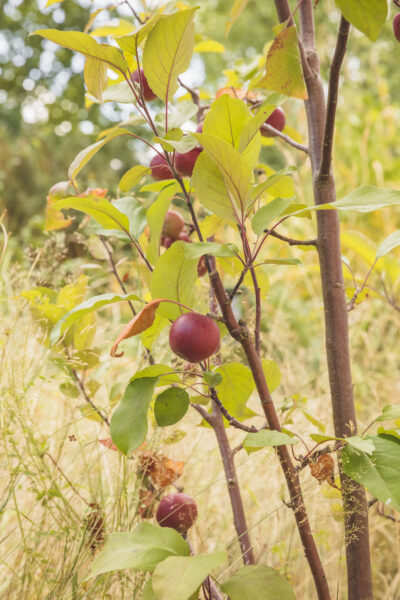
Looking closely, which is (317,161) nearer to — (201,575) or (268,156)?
(201,575)

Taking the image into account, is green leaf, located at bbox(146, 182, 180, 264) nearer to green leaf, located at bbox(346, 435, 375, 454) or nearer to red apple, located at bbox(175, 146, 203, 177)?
red apple, located at bbox(175, 146, 203, 177)

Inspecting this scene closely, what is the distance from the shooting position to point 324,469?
45 cm

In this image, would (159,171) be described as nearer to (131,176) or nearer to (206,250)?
(131,176)

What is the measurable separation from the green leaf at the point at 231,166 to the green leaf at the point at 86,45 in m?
0.12

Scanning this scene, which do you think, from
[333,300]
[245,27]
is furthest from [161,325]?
[245,27]

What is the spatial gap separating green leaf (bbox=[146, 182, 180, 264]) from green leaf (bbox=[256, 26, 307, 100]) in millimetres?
116

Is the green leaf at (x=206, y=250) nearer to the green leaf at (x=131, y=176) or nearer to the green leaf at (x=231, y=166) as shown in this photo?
the green leaf at (x=231, y=166)

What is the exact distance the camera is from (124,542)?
0.36 meters

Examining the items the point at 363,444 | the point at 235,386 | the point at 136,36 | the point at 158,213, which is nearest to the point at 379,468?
the point at 363,444

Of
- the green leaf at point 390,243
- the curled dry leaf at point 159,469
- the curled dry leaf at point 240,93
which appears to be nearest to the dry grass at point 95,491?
the curled dry leaf at point 159,469

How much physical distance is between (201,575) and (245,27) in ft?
25.6

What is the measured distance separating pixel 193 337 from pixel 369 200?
0.17 m

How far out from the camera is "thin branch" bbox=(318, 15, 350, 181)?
380 mm

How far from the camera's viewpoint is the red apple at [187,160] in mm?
504
